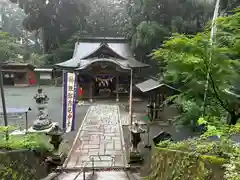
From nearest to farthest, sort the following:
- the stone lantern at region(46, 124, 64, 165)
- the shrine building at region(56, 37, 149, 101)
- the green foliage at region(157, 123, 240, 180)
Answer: the green foliage at region(157, 123, 240, 180), the stone lantern at region(46, 124, 64, 165), the shrine building at region(56, 37, 149, 101)

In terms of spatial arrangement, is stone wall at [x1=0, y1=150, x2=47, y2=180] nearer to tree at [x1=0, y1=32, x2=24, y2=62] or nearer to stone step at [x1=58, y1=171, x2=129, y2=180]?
stone step at [x1=58, y1=171, x2=129, y2=180]

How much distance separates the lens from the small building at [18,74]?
990 inches

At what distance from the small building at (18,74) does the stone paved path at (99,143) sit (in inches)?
604

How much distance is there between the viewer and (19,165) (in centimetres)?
464

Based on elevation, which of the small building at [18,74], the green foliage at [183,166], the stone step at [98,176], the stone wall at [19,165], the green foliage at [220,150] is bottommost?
the stone step at [98,176]

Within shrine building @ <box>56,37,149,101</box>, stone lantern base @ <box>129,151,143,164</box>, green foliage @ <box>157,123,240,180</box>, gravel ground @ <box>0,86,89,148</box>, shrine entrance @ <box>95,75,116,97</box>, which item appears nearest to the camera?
green foliage @ <box>157,123,240,180</box>

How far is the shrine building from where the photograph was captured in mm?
17344

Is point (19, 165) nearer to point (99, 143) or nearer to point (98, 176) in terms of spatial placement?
point (98, 176)

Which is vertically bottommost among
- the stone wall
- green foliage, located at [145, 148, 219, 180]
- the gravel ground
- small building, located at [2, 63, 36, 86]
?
the gravel ground

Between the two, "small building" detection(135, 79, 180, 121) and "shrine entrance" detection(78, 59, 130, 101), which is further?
"shrine entrance" detection(78, 59, 130, 101)

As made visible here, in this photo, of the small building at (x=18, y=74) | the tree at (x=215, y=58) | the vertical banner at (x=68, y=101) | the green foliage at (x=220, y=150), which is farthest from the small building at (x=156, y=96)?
the small building at (x=18, y=74)

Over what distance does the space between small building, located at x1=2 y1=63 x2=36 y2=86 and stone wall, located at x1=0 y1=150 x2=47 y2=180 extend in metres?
22.2

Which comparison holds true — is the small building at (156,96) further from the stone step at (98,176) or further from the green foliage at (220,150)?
the green foliage at (220,150)

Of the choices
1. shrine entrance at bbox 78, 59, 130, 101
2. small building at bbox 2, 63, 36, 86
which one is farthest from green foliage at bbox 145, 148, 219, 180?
small building at bbox 2, 63, 36, 86
